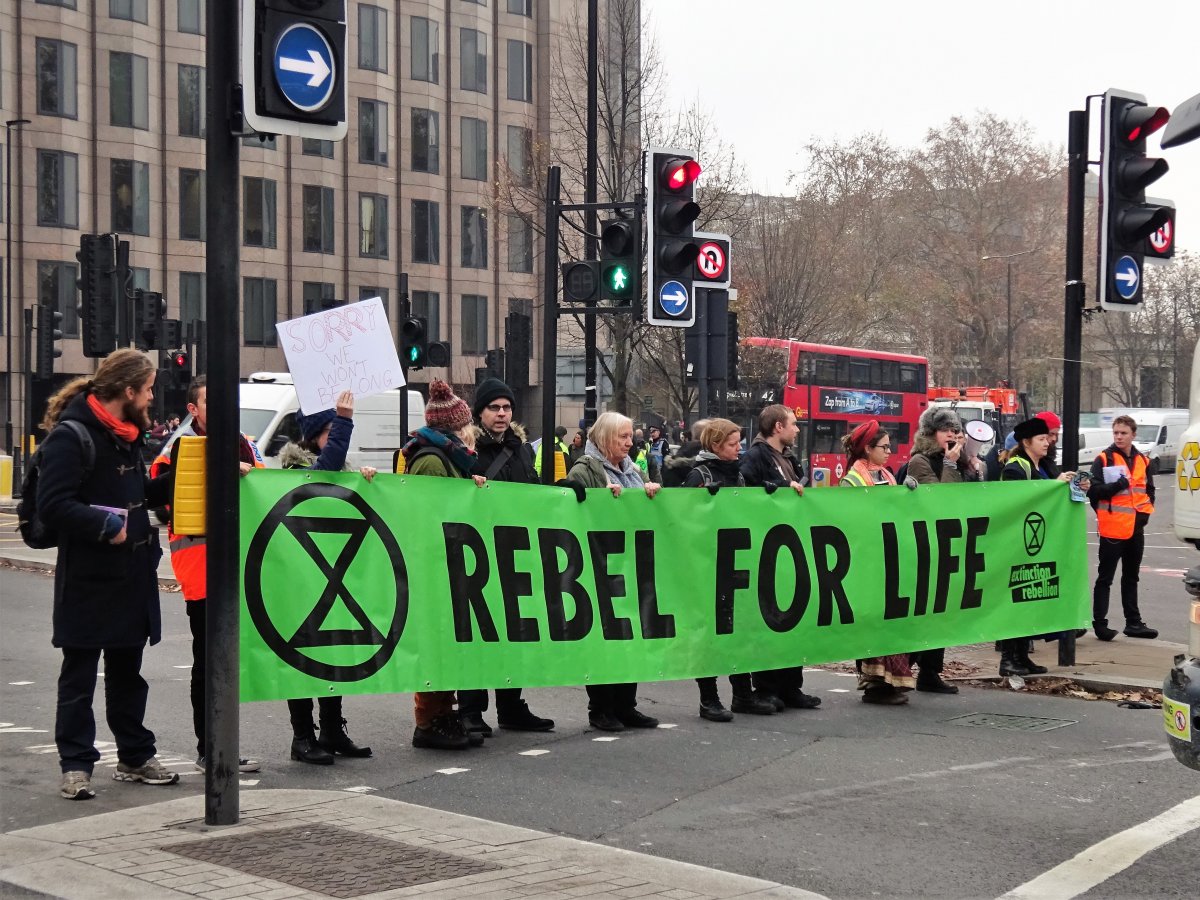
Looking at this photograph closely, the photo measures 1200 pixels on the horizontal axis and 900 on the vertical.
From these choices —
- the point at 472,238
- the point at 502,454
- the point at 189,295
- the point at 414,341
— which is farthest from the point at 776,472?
the point at 472,238

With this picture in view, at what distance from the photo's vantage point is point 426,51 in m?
64.3

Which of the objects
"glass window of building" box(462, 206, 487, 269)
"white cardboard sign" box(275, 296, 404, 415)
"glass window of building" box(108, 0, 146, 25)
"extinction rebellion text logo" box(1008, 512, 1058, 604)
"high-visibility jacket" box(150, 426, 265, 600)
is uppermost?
"glass window of building" box(108, 0, 146, 25)

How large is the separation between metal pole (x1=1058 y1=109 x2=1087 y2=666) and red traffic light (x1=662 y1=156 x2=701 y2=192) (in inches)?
125

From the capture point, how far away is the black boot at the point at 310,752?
25.7 ft

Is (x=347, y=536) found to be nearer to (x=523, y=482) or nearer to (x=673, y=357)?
(x=523, y=482)

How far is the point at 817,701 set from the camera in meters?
9.77

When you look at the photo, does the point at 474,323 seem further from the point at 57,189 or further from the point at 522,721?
the point at 522,721

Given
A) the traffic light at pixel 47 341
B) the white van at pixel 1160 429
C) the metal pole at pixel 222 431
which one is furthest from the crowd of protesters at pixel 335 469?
the white van at pixel 1160 429

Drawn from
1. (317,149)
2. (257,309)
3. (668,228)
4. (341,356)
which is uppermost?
(317,149)

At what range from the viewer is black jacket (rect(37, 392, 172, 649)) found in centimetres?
675

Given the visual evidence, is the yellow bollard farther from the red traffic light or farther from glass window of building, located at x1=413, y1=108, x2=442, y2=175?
glass window of building, located at x1=413, y1=108, x2=442, y2=175

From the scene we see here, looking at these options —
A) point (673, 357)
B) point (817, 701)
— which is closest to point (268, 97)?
point (817, 701)

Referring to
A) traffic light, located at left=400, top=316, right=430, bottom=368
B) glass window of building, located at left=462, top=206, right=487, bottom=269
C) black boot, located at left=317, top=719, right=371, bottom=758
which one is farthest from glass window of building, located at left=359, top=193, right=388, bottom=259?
black boot, located at left=317, top=719, right=371, bottom=758

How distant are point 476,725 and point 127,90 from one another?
53.2m
